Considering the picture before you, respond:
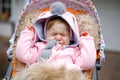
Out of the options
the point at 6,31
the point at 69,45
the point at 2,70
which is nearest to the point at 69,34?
the point at 69,45

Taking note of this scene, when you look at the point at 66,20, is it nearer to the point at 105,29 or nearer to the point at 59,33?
the point at 59,33

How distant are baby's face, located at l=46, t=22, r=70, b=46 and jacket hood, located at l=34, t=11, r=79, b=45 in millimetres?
74

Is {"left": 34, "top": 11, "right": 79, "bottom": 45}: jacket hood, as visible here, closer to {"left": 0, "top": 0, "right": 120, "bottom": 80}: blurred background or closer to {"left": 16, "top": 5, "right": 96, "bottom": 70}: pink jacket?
{"left": 16, "top": 5, "right": 96, "bottom": 70}: pink jacket

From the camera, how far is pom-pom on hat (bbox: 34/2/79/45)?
4.22m

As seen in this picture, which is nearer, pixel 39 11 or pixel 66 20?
pixel 66 20

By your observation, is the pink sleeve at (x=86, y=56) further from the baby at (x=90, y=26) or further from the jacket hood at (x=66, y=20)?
the baby at (x=90, y=26)

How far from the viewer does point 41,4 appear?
4766mm

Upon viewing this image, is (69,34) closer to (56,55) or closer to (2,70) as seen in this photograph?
(56,55)

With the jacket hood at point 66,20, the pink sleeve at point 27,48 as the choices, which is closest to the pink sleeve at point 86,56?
the jacket hood at point 66,20

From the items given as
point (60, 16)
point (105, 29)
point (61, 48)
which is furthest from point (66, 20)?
point (105, 29)

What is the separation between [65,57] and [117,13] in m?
7.89

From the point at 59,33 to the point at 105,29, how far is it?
26.1 feet

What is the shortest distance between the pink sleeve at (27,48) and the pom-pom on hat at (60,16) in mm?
98

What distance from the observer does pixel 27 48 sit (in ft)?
13.5
